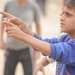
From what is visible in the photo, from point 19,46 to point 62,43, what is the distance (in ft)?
8.43

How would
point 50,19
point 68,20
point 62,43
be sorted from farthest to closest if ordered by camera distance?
point 50,19
point 68,20
point 62,43

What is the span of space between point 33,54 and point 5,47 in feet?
1.37

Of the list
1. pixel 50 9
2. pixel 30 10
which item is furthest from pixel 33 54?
pixel 50 9

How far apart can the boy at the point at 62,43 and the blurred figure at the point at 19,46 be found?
7.04 feet

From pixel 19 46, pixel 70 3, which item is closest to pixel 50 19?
pixel 19 46

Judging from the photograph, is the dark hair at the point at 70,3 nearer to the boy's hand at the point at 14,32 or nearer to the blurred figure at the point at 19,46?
the boy's hand at the point at 14,32

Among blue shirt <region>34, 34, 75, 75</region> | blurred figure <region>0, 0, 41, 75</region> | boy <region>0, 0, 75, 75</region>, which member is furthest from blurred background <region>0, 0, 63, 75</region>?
blue shirt <region>34, 34, 75, 75</region>

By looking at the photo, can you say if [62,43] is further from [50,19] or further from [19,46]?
[50,19]

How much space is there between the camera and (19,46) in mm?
5309

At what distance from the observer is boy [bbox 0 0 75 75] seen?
268 centimetres

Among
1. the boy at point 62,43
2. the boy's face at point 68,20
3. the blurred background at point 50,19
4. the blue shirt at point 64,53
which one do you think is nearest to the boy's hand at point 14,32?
the boy at point 62,43

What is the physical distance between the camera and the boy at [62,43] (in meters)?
2.68

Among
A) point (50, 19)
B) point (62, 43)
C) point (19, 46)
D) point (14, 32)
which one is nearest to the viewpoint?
point (14, 32)

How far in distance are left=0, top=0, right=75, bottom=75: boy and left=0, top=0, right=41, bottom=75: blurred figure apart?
215 cm
